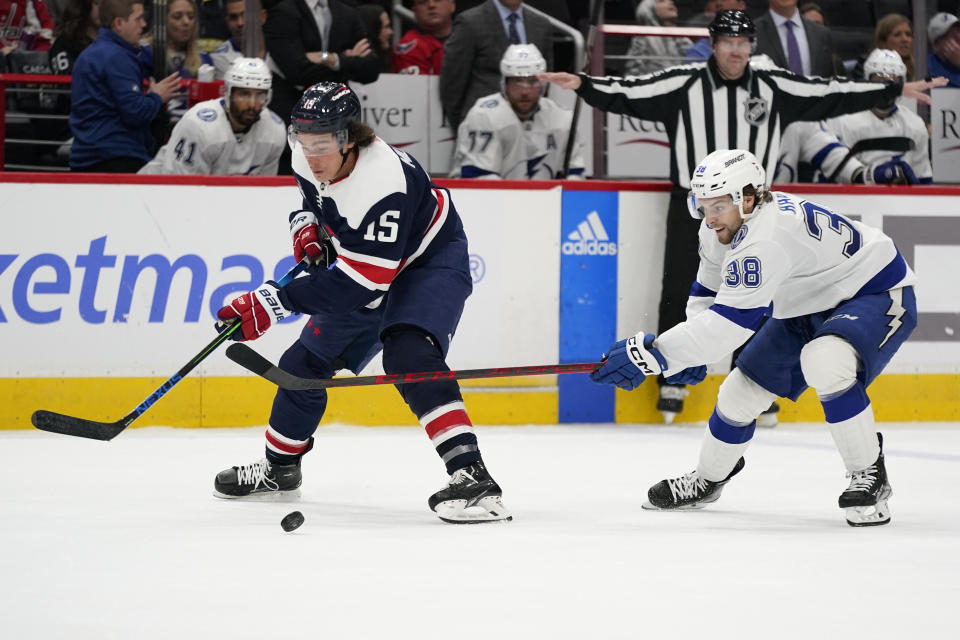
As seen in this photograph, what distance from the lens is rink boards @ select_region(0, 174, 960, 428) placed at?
16.7 feet

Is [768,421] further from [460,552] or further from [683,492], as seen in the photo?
[460,552]

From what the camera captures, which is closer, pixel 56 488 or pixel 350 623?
pixel 350 623

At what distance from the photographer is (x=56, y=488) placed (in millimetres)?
3844

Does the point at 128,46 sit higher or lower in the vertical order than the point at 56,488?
higher

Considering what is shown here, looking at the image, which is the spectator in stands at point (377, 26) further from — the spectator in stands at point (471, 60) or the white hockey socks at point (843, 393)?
the white hockey socks at point (843, 393)

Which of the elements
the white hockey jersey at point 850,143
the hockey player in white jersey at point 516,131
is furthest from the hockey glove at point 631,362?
the white hockey jersey at point 850,143

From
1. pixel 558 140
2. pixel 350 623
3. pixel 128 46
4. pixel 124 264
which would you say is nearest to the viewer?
pixel 350 623

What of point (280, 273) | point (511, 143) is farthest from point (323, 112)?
point (511, 143)

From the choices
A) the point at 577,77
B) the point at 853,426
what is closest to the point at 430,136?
the point at 577,77

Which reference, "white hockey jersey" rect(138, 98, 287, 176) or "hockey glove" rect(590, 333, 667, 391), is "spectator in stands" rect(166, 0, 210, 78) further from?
"hockey glove" rect(590, 333, 667, 391)

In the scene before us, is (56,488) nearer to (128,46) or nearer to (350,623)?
(350,623)

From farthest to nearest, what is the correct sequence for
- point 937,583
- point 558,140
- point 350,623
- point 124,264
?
1. point 558,140
2. point 124,264
3. point 937,583
4. point 350,623

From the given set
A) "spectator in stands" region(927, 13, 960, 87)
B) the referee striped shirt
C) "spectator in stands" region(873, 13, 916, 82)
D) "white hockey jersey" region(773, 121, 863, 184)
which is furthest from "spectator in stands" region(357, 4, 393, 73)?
"spectator in stands" region(927, 13, 960, 87)

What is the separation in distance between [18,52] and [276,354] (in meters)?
2.15
